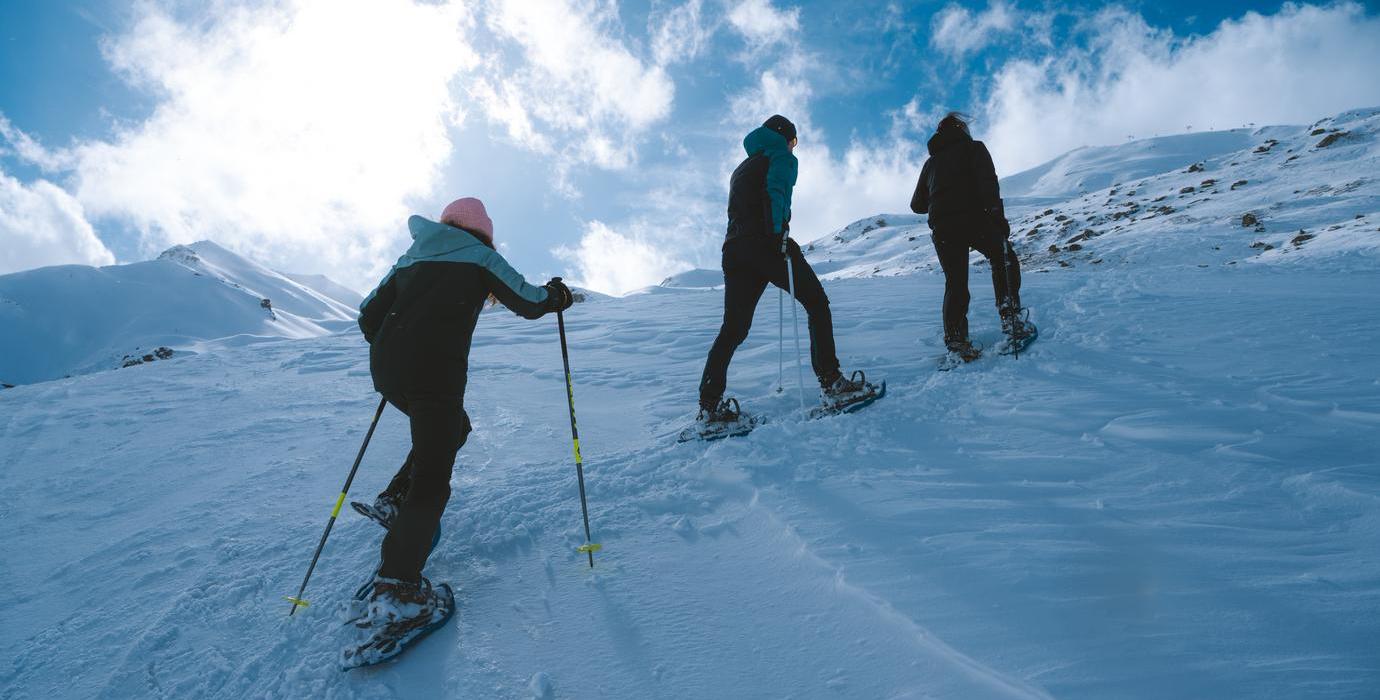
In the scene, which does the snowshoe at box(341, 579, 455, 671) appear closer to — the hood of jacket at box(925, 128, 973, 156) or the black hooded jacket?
the black hooded jacket

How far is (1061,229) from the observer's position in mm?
22594

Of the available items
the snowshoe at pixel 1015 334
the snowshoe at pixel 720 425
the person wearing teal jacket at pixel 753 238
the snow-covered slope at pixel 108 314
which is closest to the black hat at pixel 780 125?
the person wearing teal jacket at pixel 753 238

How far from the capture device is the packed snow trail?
1971 mm

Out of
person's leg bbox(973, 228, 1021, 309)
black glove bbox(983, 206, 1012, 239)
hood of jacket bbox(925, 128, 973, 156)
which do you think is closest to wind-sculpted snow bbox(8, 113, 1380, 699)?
person's leg bbox(973, 228, 1021, 309)

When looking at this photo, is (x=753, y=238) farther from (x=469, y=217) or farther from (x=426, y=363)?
(x=426, y=363)

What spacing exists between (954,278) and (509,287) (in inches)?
155

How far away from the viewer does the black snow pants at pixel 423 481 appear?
246 centimetres

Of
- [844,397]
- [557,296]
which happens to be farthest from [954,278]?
[557,296]

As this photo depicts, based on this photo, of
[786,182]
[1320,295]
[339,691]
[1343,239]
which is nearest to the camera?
[339,691]

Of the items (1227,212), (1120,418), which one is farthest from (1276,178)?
(1120,418)

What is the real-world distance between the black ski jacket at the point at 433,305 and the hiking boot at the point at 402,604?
2.48 feet

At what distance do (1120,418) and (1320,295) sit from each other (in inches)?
184

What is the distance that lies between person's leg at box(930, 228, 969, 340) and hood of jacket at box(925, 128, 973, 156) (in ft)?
2.29

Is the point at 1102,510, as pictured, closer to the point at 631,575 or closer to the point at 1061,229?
the point at 631,575
